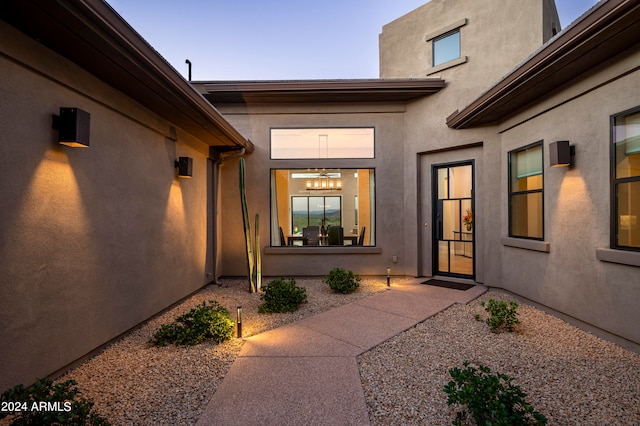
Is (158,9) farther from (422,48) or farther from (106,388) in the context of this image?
(106,388)

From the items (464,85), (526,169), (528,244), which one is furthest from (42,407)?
(464,85)

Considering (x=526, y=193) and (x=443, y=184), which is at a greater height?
(x=443, y=184)

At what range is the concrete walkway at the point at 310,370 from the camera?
2.13m

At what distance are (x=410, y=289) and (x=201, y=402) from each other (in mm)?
4208

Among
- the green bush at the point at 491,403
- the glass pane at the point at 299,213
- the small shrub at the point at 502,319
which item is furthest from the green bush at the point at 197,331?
the glass pane at the point at 299,213

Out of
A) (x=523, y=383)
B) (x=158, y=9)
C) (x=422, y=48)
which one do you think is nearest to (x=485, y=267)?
(x=523, y=383)

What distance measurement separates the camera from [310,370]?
8.98ft

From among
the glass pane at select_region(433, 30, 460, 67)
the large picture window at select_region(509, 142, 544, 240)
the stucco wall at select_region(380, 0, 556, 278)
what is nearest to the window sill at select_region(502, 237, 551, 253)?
the large picture window at select_region(509, 142, 544, 240)

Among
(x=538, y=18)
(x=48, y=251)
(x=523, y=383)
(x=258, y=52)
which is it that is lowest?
(x=523, y=383)

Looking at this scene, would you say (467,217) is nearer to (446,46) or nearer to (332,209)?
(446,46)

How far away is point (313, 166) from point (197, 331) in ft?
13.9

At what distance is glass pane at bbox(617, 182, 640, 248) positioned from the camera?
318 centimetres

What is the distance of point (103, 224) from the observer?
3227 millimetres

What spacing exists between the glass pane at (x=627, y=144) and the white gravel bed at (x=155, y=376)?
13.8ft
